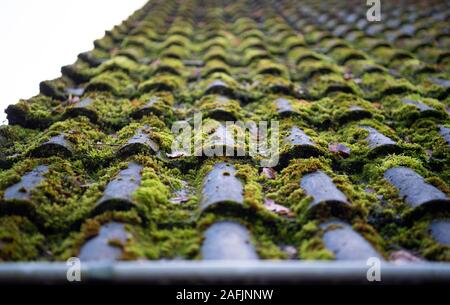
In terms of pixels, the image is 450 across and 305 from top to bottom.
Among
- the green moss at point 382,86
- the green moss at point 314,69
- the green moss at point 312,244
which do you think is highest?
the green moss at point 314,69

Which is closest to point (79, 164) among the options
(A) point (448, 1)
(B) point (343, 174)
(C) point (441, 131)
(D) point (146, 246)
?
(D) point (146, 246)

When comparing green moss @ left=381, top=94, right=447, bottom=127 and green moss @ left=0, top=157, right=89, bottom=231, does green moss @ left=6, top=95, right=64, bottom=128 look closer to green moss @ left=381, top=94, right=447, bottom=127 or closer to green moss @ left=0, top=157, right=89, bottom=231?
green moss @ left=0, top=157, right=89, bottom=231

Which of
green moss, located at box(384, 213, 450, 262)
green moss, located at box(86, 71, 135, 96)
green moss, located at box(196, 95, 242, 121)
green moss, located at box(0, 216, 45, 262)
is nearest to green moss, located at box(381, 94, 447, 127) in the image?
green moss, located at box(196, 95, 242, 121)

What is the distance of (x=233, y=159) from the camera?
2143 mm

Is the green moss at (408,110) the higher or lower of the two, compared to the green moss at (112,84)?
lower

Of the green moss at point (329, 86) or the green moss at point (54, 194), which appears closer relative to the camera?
the green moss at point (54, 194)

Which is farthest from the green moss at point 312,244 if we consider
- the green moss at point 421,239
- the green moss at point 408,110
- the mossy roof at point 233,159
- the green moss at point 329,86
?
the green moss at point 329,86

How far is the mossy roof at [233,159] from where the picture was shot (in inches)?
58.7

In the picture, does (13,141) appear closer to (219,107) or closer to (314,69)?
(219,107)

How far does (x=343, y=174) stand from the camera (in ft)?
6.84

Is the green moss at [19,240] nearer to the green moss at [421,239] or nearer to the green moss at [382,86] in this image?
the green moss at [421,239]

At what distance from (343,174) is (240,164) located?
547 mm

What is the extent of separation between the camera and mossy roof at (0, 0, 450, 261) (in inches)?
58.7

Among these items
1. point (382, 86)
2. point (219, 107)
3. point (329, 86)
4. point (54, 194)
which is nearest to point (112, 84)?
point (219, 107)
